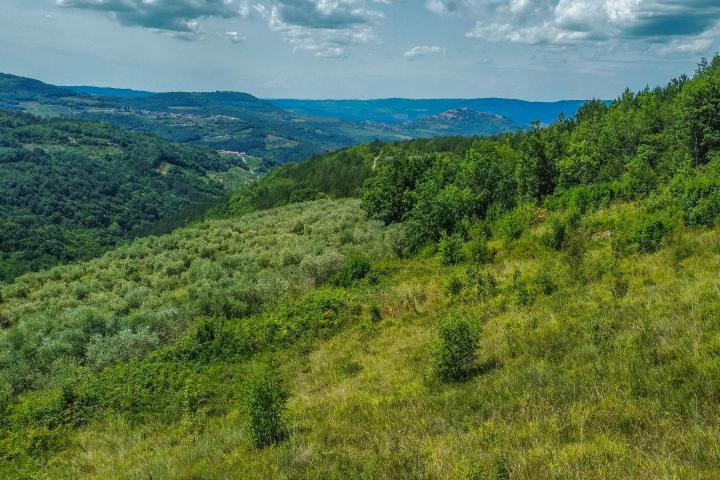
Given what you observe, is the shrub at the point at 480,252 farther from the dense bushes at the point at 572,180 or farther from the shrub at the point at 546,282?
the shrub at the point at 546,282

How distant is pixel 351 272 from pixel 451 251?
4.85 m

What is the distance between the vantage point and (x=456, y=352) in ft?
31.6

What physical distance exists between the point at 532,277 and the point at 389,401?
8.63 meters

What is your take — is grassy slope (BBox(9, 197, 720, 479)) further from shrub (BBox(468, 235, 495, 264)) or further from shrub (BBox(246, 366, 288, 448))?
shrub (BBox(468, 235, 495, 264))

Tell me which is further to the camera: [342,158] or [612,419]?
[342,158]

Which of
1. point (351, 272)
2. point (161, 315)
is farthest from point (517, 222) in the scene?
point (161, 315)

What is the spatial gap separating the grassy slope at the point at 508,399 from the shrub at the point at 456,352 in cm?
32

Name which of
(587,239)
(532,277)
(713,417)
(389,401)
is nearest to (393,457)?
(389,401)

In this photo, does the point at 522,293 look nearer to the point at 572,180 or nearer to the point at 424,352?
the point at 424,352

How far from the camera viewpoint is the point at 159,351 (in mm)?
15344

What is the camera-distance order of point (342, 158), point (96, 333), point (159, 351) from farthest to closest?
point (342, 158)
point (96, 333)
point (159, 351)

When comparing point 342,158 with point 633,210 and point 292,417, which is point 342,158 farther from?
point 292,417

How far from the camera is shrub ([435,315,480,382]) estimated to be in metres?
9.62

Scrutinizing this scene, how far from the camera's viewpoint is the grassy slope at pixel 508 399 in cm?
583
